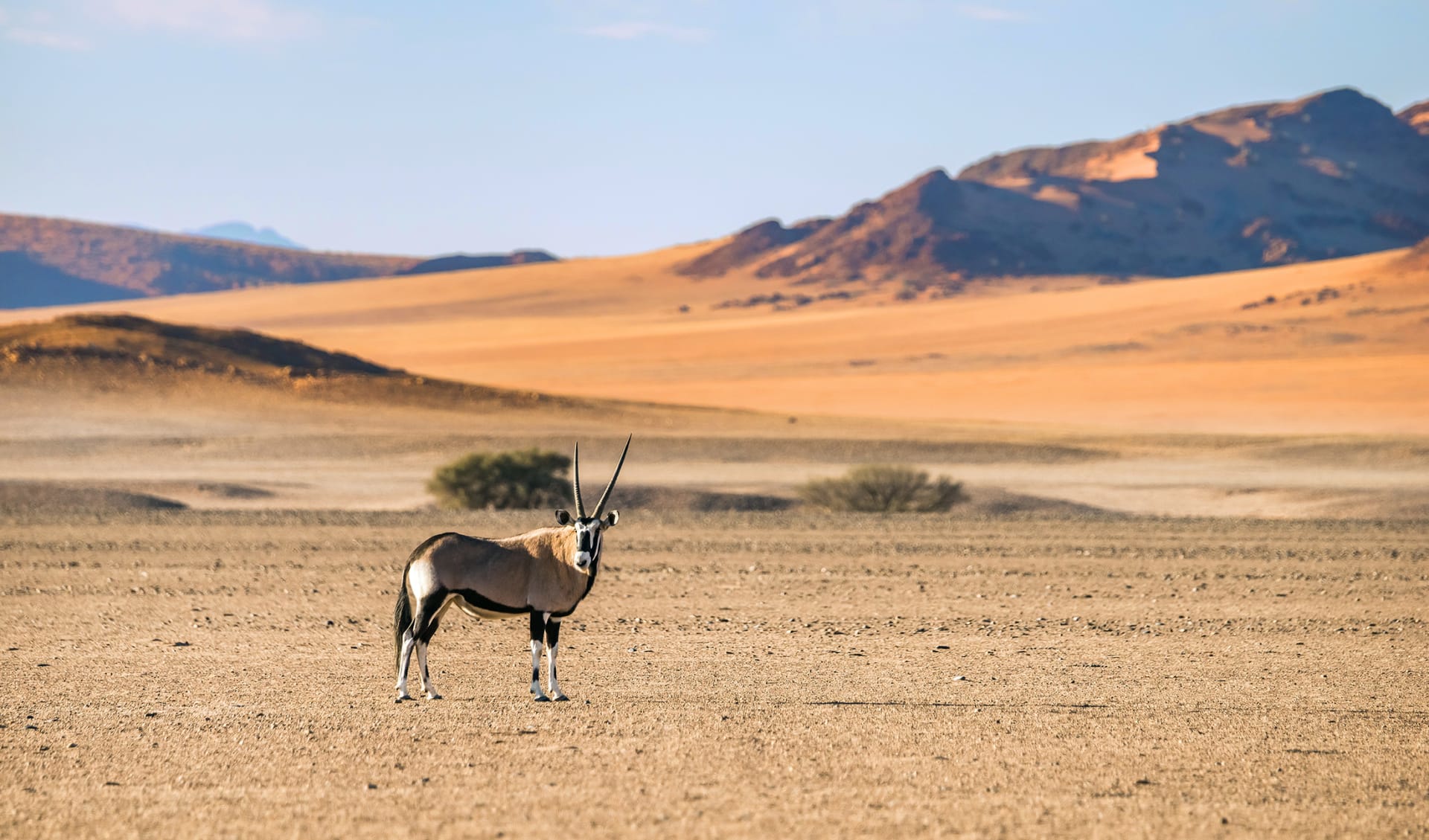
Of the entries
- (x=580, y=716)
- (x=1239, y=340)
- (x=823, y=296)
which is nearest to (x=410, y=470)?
(x=580, y=716)

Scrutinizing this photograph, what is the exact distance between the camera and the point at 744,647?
38.3 ft

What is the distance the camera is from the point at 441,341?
127438 mm

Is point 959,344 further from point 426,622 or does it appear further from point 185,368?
point 426,622

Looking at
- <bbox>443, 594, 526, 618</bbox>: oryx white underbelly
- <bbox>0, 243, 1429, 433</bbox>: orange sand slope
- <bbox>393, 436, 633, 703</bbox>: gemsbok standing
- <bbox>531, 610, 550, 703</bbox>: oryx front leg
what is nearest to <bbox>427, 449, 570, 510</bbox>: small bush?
<bbox>531, 610, 550, 703</bbox>: oryx front leg

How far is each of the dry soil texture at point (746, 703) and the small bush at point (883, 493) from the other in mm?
8580

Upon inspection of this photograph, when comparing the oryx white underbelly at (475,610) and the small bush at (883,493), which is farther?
the small bush at (883,493)

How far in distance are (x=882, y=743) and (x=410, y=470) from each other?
2872 cm

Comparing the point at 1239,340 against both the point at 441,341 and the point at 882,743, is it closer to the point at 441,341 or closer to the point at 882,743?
the point at 441,341

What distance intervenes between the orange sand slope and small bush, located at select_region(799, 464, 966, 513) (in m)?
30.5

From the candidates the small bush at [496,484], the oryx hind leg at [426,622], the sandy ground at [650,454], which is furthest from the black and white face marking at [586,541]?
the sandy ground at [650,454]

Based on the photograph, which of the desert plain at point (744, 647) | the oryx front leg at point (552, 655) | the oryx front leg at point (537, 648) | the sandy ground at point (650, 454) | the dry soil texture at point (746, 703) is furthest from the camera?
the sandy ground at point (650, 454)

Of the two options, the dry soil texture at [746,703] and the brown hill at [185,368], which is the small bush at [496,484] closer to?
the dry soil texture at [746,703]

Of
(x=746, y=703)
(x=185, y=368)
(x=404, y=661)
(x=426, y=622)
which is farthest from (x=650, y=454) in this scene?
(x=426, y=622)

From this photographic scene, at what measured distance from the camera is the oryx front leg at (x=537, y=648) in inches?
348
